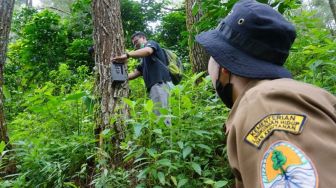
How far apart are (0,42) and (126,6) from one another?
22.1 feet

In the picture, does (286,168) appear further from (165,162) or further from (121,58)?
(121,58)

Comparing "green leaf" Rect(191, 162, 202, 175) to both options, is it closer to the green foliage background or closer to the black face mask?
the green foliage background

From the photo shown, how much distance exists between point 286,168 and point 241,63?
443 millimetres

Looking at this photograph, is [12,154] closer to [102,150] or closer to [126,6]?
[102,150]

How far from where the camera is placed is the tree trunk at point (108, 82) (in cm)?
332

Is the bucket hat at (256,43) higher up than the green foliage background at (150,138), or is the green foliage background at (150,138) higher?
the bucket hat at (256,43)

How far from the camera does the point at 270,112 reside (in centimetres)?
95

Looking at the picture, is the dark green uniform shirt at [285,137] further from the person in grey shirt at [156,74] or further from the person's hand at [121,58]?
the person in grey shirt at [156,74]

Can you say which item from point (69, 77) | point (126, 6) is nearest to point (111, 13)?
point (69, 77)

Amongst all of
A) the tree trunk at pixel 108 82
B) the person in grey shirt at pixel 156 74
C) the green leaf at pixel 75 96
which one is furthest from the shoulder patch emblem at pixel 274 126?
the person in grey shirt at pixel 156 74

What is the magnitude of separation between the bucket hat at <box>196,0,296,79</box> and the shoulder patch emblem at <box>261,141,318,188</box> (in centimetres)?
35

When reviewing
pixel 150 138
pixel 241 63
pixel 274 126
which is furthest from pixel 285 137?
pixel 150 138

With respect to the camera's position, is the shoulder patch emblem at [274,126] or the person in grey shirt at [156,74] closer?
the shoulder patch emblem at [274,126]

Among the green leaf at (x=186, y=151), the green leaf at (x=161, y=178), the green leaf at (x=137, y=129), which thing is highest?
the green leaf at (x=137, y=129)
